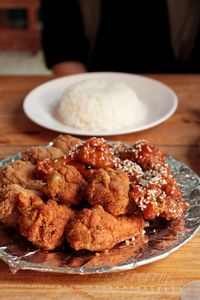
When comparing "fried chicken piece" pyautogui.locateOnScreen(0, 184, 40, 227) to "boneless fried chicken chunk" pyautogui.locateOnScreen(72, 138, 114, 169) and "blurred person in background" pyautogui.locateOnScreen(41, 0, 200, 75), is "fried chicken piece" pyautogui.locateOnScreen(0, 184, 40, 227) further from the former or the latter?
"blurred person in background" pyautogui.locateOnScreen(41, 0, 200, 75)

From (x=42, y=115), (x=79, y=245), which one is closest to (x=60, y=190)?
(x=79, y=245)

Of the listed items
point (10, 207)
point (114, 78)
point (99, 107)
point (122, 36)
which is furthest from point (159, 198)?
point (122, 36)

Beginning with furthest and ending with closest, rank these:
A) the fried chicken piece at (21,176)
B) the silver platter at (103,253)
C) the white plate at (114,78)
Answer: the white plate at (114,78)
the fried chicken piece at (21,176)
the silver platter at (103,253)

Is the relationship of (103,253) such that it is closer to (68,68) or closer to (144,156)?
(144,156)

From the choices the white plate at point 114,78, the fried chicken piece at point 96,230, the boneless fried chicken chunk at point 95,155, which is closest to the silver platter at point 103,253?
the fried chicken piece at point 96,230

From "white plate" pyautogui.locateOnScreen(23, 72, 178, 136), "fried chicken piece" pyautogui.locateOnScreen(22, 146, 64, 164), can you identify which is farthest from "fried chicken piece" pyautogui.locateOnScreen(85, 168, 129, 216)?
"white plate" pyautogui.locateOnScreen(23, 72, 178, 136)

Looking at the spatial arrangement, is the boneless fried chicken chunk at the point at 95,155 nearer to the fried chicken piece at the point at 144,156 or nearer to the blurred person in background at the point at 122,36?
the fried chicken piece at the point at 144,156

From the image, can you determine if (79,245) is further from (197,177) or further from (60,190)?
(197,177)
